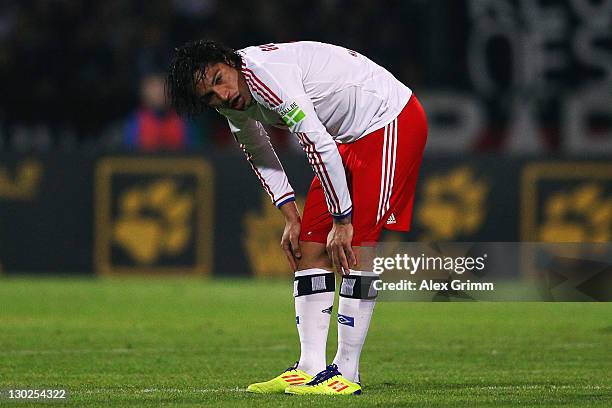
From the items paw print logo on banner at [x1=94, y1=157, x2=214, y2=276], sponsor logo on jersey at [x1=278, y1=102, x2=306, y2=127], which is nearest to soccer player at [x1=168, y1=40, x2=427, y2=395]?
sponsor logo on jersey at [x1=278, y1=102, x2=306, y2=127]

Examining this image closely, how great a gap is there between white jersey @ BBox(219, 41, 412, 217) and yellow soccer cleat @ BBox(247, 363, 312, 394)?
0.82 metres

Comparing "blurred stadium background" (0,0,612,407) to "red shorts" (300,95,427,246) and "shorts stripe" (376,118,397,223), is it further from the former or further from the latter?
"shorts stripe" (376,118,397,223)

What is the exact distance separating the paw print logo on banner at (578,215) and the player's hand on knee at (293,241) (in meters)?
7.69

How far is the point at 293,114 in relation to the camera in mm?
5820

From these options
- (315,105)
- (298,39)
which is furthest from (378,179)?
(298,39)

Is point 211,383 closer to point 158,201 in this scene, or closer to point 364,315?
point 364,315

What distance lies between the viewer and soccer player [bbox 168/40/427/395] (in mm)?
5887

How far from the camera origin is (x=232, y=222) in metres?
14.3

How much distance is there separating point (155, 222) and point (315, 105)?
8.30 meters

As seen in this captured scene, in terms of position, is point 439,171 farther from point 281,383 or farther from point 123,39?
point 281,383

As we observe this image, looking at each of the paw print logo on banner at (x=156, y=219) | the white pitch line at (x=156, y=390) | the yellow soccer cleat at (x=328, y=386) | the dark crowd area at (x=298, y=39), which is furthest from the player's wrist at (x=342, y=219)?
the dark crowd area at (x=298, y=39)

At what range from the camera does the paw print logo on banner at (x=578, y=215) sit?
44.8 feet

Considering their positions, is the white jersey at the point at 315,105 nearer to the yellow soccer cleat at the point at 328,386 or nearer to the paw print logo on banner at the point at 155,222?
the yellow soccer cleat at the point at 328,386

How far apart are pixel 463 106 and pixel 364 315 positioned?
8540 mm
